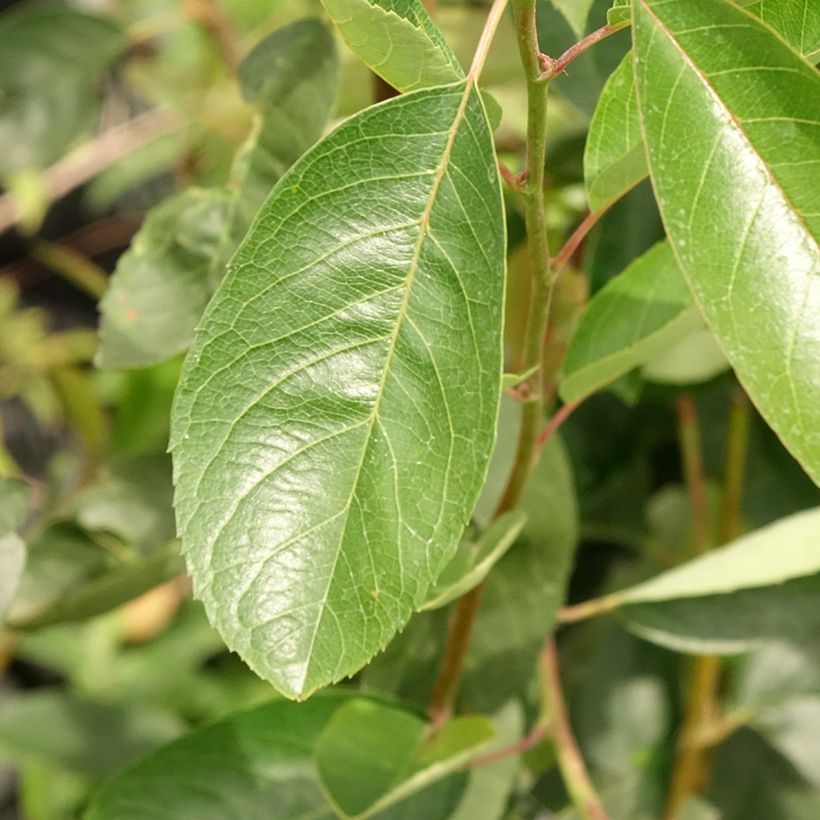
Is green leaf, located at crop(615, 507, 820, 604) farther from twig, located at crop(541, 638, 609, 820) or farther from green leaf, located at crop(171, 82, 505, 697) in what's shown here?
green leaf, located at crop(171, 82, 505, 697)

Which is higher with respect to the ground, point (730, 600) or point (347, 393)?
point (347, 393)

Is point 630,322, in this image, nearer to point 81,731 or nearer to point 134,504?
point 134,504

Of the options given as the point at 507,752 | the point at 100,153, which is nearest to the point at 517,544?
the point at 507,752

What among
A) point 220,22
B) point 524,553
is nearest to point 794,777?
point 524,553

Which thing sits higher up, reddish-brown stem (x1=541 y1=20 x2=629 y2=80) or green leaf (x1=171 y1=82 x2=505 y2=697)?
reddish-brown stem (x1=541 y1=20 x2=629 y2=80)

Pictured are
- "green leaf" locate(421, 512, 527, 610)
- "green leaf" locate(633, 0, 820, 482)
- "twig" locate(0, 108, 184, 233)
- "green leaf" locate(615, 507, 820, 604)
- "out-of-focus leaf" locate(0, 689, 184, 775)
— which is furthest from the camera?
"twig" locate(0, 108, 184, 233)

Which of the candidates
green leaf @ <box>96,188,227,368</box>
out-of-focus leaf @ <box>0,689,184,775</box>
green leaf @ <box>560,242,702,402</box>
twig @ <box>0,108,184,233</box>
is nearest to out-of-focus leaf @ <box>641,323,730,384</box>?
green leaf @ <box>560,242,702,402</box>
